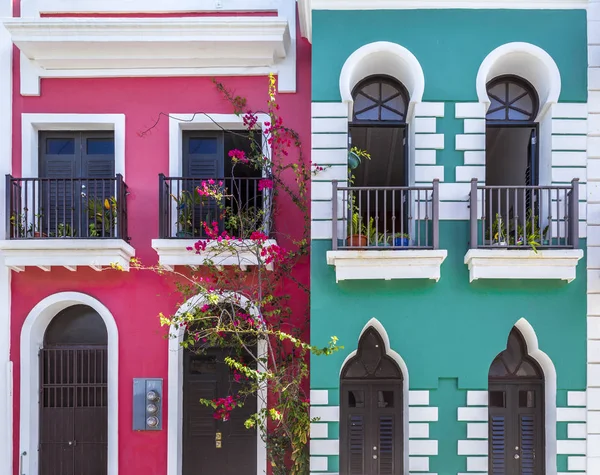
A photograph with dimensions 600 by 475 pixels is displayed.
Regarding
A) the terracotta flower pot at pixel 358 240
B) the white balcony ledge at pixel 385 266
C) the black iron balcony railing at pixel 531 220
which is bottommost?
the white balcony ledge at pixel 385 266

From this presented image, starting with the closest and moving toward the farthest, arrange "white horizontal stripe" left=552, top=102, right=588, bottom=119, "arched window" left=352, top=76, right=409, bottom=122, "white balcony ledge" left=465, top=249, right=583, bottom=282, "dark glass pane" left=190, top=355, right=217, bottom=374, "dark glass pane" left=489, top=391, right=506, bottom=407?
1. "white balcony ledge" left=465, top=249, right=583, bottom=282
2. "white horizontal stripe" left=552, top=102, right=588, bottom=119
3. "dark glass pane" left=489, top=391, right=506, bottom=407
4. "arched window" left=352, top=76, right=409, bottom=122
5. "dark glass pane" left=190, top=355, right=217, bottom=374

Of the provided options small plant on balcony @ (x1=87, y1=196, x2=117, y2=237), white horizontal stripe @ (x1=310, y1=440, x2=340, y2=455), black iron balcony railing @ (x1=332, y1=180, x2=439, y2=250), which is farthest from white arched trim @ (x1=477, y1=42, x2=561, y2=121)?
small plant on balcony @ (x1=87, y1=196, x2=117, y2=237)

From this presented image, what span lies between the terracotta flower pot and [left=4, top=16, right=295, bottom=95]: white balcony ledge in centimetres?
252

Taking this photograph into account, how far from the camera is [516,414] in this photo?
677 centimetres

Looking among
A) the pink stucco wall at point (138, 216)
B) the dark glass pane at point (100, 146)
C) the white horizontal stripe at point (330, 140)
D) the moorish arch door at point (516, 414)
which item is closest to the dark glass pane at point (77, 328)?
the pink stucco wall at point (138, 216)

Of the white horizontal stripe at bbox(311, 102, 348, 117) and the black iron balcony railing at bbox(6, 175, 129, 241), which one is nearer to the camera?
the white horizontal stripe at bbox(311, 102, 348, 117)

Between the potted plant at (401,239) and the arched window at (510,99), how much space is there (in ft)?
7.01

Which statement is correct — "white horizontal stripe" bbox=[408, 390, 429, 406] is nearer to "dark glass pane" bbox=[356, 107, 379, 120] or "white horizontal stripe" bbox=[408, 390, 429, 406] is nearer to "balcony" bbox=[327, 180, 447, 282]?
"balcony" bbox=[327, 180, 447, 282]

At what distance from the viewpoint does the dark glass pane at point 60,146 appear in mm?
7574

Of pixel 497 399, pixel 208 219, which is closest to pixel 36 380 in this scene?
pixel 208 219

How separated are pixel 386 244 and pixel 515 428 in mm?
3018

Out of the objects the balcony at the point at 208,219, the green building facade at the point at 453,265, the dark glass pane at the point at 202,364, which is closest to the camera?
the green building facade at the point at 453,265

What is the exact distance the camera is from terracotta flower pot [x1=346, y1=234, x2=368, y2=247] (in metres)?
6.30

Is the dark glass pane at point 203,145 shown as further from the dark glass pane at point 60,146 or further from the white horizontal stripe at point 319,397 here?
the white horizontal stripe at point 319,397
